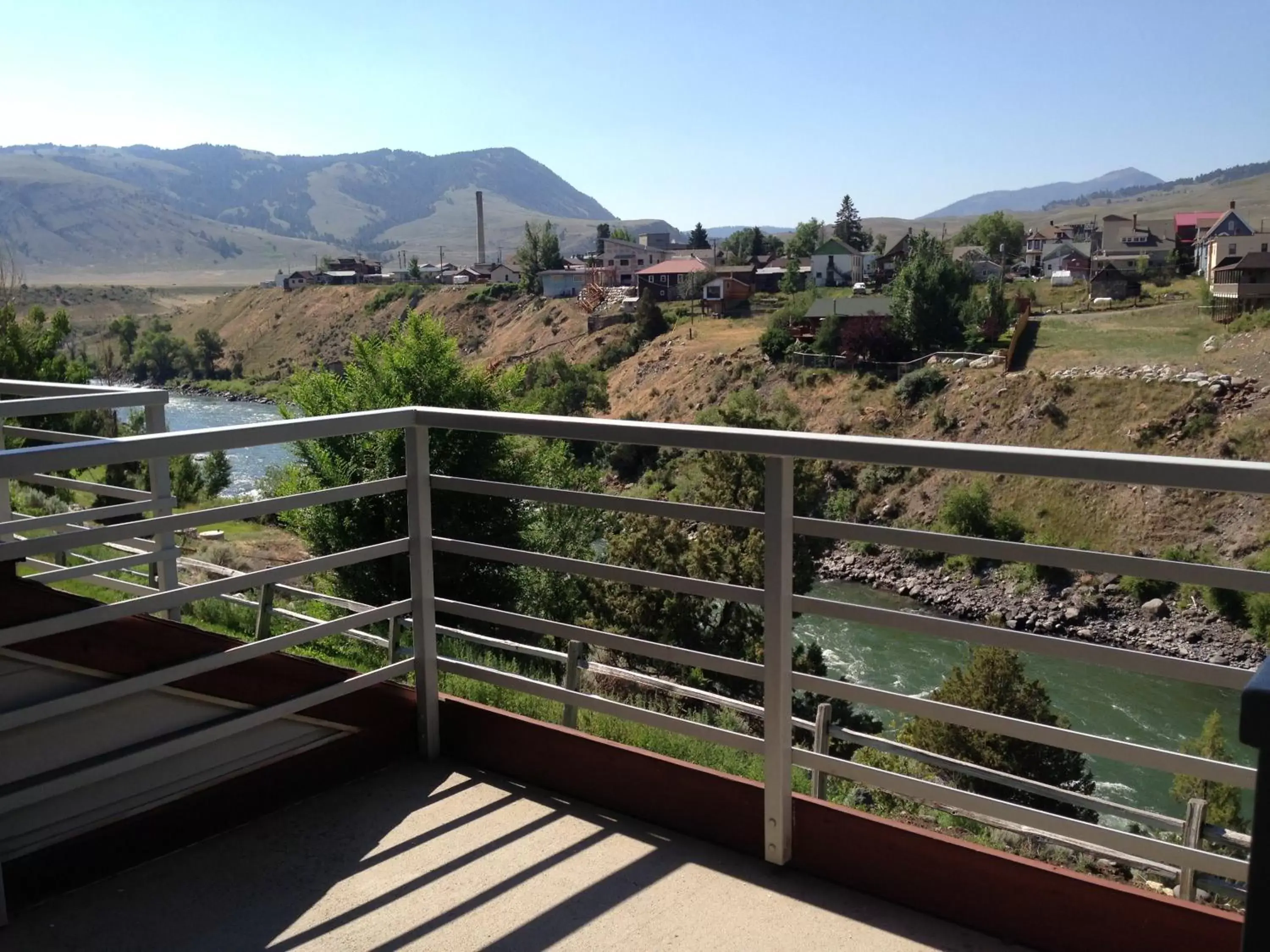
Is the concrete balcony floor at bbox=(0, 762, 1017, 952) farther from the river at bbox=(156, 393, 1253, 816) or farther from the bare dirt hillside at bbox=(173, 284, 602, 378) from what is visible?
the bare dirt hillside at bbox=(173, 284, 602, 378)

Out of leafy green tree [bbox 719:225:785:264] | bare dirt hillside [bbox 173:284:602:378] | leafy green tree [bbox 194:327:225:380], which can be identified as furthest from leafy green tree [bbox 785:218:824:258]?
leafy green tree [bbox 194:327:225:380]

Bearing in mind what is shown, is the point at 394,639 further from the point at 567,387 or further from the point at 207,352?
the point at 207,352

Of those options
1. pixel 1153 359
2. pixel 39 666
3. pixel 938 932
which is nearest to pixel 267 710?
pixel 39 666

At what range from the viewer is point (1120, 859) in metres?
3.33

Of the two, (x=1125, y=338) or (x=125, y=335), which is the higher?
(x=125, y=335)

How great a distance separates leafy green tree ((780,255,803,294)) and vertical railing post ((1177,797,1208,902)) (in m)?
64.9

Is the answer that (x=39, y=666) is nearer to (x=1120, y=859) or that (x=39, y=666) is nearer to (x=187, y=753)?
(x=187, y=753)

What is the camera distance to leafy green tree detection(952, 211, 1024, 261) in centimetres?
8775

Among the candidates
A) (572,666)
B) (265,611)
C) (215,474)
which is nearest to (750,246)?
(215,474)

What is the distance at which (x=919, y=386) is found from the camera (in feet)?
Result: 143

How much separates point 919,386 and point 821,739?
41633 mm

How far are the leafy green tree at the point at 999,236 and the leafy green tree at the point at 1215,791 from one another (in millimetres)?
76383

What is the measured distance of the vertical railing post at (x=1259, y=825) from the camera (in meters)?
0.74

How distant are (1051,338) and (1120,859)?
4732 cm
